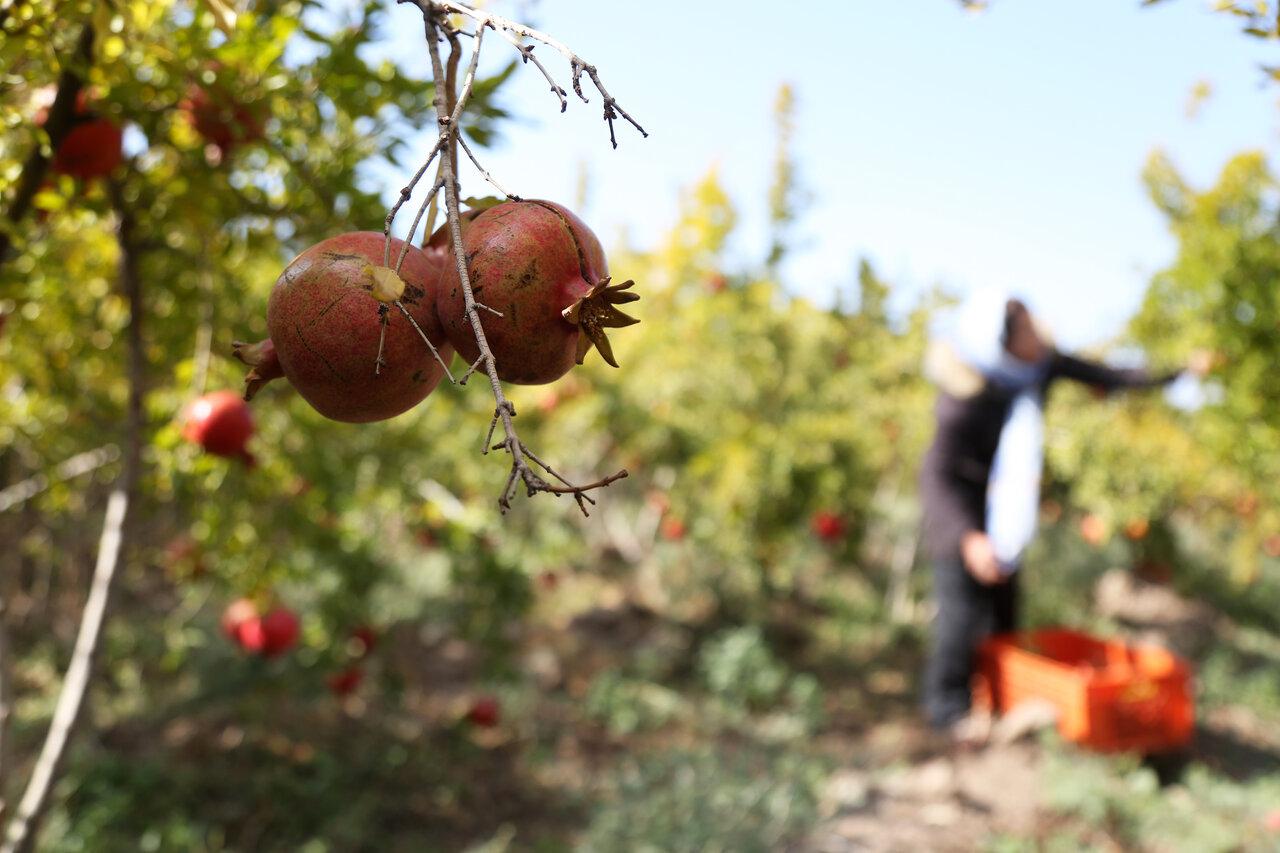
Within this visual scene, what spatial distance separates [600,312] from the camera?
2.49 ft

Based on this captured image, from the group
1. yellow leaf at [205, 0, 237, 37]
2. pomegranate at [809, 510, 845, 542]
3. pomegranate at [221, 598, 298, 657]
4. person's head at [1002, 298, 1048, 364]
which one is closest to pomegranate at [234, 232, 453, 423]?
yellow leaf at [205, 0, 237, 37]

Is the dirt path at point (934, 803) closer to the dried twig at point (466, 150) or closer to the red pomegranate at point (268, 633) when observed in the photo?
the red pomegranate at point (268, 633)

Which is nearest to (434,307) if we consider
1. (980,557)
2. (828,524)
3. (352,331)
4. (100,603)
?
(352,331)

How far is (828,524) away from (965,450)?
1239mm

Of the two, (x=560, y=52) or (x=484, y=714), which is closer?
(x=560, y=52)

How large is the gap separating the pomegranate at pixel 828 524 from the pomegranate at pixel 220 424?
4.50 metres

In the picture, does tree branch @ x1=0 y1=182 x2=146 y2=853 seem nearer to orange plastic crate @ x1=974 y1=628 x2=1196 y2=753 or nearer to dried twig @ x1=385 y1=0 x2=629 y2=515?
dried twig @ x1=385 y1=0 x2=629 y2=515

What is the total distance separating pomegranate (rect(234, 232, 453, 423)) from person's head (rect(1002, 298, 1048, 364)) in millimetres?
4300

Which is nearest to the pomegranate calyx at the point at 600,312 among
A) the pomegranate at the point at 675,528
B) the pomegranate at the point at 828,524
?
the pomegranate at the point at 828,524

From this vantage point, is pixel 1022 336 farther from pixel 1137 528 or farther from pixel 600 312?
pixel 600 312

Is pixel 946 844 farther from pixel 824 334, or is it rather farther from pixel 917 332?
pixel 917 332

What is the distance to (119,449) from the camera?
2619mm

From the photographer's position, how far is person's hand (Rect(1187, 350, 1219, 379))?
3588 millimetres

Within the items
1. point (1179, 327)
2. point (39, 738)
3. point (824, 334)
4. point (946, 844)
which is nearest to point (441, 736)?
point (39, 738)
